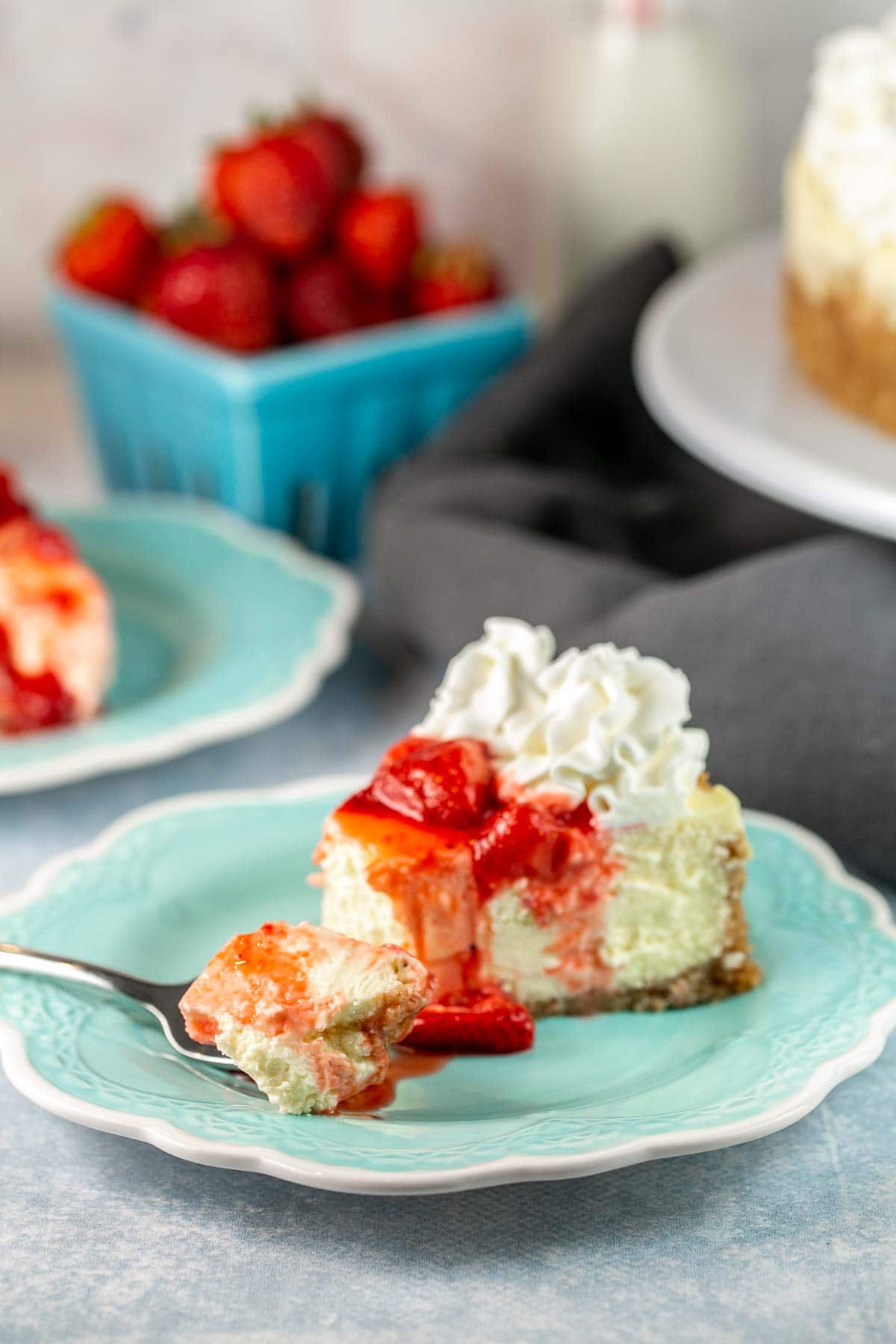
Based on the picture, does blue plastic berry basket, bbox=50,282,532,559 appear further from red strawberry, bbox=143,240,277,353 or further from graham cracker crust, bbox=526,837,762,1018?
graham cracker crust, bbox=526,837,762,1018

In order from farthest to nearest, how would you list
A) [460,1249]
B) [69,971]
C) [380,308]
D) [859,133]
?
[380,308]
[859,133]
[69,971]
[460,1249]

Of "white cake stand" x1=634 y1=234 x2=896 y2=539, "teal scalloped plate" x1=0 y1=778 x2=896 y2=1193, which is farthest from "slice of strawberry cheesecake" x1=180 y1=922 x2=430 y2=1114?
"white cake stand" x1=634 y1=234 x2=896 y2=539

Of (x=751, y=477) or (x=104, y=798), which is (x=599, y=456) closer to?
(x=751, y=477)

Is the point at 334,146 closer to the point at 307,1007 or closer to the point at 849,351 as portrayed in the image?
the point at 849,351

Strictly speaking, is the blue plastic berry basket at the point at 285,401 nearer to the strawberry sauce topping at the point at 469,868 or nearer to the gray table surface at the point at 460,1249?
the strawberry sauce topping at the point at 469,868

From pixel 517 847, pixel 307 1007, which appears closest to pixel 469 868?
pixel 517 847
